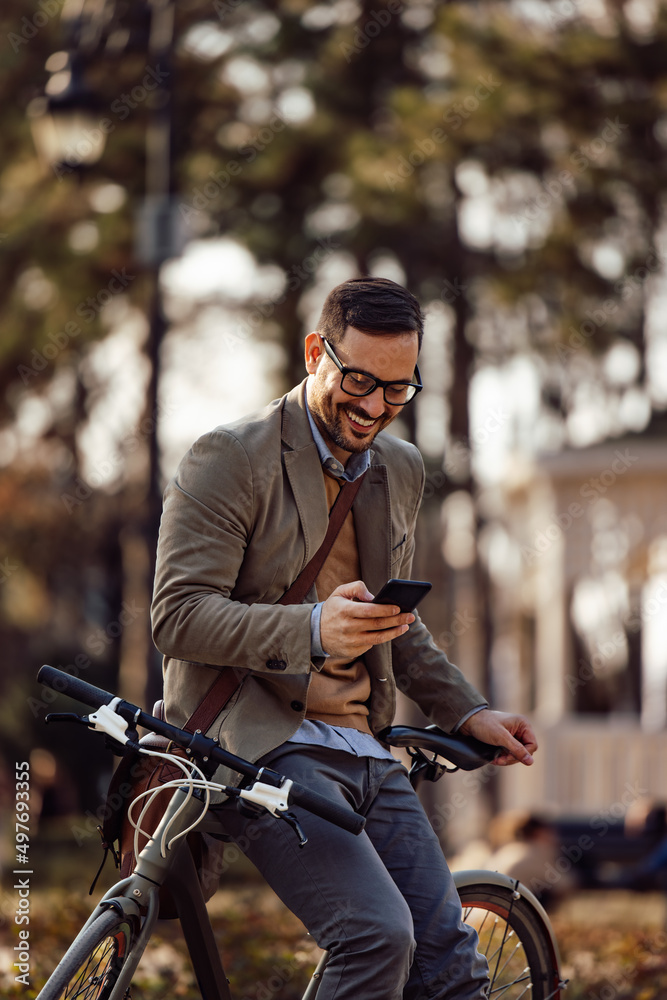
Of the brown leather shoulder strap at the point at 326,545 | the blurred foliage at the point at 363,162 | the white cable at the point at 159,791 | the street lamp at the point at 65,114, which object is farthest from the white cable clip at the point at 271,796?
Result: the blurred foliage at the point at 363,162

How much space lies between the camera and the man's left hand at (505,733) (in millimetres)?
3561

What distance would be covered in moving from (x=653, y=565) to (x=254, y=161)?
6.84 metres

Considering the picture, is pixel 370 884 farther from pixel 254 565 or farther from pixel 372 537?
pixel 372 537

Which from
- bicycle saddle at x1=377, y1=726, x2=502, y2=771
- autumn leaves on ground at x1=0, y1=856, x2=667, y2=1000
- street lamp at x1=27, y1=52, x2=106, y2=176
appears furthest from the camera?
street lamp at x1=27, y1=52, x2=106, y2=176

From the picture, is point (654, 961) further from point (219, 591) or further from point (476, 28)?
point (476, 28)

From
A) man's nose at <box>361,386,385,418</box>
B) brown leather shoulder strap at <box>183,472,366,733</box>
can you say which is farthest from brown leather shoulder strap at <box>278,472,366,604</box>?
man's nose at <box>361,386,385,418</box>

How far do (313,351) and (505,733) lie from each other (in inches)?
44.1

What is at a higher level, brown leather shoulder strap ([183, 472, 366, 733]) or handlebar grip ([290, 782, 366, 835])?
brown leather shoulder strap ([183, 472, 366, 733])

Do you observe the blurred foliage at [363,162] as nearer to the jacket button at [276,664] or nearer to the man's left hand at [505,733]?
the man's left hand at [505,733]

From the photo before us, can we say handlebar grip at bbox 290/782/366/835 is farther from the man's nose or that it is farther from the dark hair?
the dark hair

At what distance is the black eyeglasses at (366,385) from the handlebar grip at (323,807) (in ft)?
3.01

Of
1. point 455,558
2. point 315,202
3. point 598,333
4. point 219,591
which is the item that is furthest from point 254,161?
point 219,591

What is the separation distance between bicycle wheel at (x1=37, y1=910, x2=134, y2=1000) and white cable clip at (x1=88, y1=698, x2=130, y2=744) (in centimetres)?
36

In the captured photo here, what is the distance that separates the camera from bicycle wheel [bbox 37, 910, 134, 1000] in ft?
8.92
